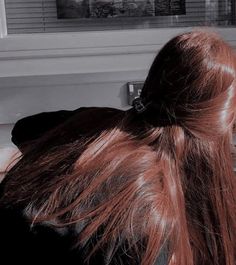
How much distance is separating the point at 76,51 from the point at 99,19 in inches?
7.4

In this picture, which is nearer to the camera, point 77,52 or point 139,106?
point 139,106

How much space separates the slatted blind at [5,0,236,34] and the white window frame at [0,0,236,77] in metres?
0.04

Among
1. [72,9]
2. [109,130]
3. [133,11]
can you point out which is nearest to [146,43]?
[133,11]

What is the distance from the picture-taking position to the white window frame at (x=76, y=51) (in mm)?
1909

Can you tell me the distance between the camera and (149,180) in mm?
926

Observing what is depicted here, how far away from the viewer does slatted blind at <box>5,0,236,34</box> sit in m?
1.97

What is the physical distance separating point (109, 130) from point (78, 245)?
241 millimetres

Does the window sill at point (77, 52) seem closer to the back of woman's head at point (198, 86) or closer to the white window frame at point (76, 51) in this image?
the white window frame at point (76, 51)

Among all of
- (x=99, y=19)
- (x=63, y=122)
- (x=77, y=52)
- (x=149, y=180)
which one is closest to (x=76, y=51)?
(x=77, y=52)

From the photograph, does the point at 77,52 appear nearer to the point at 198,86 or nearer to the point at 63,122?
the point at 63,122

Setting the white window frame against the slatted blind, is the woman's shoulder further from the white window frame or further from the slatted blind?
the slatted blind

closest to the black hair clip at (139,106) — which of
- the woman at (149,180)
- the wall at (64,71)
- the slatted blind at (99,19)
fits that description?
→ the woman at (149,180)

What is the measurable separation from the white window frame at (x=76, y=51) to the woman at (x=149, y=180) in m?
0.90

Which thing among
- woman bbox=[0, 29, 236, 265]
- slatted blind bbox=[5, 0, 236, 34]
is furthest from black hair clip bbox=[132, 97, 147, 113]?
slatted blind bbox=[5, 0, 236, 34]
